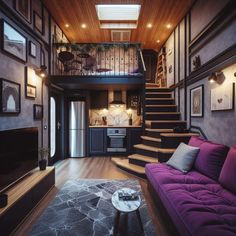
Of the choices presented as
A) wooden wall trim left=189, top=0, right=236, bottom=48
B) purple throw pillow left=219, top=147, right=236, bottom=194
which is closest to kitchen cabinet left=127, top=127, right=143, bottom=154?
wooden wall trim left=189, top=0, right=236, bottom=48

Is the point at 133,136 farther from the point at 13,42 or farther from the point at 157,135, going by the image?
the point at 13,42

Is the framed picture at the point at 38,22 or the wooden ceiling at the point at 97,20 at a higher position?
the wooden ceiling at the point at 97,20

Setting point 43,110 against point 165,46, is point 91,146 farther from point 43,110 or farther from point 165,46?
point 165,46

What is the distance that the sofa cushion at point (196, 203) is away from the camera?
1447 mm

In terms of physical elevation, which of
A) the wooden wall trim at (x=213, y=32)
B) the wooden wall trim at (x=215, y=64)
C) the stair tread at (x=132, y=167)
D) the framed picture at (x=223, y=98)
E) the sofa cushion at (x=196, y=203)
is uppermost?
the wooden wall trim at (x=213, y=32)

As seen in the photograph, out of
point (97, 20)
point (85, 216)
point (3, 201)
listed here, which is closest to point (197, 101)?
point (85, 216)

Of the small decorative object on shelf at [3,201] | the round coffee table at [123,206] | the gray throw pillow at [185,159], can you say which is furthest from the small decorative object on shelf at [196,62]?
the small decorative object on shelf at [3,201]

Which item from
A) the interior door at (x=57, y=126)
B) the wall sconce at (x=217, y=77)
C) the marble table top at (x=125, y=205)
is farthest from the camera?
the interior door at (x=57, y=126)

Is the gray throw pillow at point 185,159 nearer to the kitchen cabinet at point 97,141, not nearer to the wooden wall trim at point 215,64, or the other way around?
the wooden wall trim at point 215,64

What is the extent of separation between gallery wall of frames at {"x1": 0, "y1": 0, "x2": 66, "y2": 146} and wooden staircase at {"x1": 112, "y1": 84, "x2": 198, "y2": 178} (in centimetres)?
225

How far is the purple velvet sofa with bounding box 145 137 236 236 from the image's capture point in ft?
4.88

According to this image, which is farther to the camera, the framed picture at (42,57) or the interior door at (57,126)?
the interior door at (57,126)

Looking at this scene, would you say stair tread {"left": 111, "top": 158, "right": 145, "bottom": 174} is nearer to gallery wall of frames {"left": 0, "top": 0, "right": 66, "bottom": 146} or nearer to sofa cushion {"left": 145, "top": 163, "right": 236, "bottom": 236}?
sofa cushion {"left": 145, "top": 163, "right": 236, "bottom": 236}

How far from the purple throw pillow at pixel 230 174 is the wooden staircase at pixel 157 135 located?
142 cm
